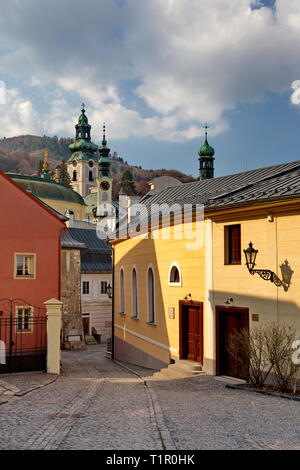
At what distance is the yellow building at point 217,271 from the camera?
43.2 feet

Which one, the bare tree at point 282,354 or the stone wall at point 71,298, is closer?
the bare tree at point 282,354

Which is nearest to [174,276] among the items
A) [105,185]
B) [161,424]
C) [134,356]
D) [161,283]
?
[161,283]

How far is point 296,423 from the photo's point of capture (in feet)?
29.1

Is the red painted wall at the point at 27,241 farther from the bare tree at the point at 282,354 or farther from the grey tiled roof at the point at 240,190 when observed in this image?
the bare tree at the point at 282,354

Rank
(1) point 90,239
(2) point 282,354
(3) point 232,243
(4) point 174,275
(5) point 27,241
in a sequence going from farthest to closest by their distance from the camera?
(1) point 90,239
(5) point 27,241
(4) point 174,275
(3) point 232,243
(2) point 282,354

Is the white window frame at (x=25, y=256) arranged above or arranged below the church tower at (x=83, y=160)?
below

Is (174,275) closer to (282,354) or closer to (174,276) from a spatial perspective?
(174,276)

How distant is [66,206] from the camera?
268 feet

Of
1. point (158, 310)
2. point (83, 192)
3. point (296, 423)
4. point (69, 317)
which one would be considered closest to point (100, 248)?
point (69, 317)

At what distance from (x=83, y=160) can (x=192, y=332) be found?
3872 inches

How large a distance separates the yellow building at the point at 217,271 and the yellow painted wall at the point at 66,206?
59468 mm

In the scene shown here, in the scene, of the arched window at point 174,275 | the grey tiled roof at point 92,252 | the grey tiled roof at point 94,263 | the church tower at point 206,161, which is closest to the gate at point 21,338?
the arched window at point 174,275

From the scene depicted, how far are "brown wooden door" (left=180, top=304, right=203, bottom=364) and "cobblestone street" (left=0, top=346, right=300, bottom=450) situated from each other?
2525mm

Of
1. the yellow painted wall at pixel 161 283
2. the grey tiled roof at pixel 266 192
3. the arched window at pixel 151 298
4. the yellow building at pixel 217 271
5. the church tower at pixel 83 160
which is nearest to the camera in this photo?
the grey tiled roof at pixel 266 192
